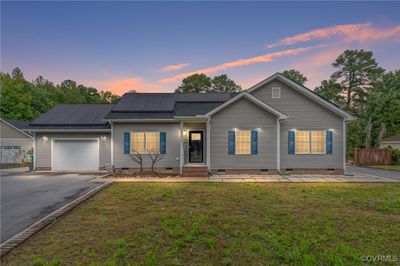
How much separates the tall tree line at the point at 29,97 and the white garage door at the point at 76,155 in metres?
29.3

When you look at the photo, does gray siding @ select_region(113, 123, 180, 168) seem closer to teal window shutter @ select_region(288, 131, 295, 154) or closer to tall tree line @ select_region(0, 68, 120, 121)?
teal window shutter @ select_region(288, 131, 295, 154)

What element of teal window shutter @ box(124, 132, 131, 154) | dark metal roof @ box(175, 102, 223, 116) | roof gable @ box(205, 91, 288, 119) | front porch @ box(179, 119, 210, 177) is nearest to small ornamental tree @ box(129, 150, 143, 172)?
teal window shutter @ box(124, 132, 131, 154)

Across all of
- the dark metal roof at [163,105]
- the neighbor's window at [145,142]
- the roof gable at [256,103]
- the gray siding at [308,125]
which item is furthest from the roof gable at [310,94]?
the neighbor's window at [145,142]

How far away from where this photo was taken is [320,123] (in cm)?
1338

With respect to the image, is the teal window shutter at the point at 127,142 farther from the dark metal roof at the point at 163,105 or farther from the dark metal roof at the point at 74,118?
the dark metal roof at the point at 74,118

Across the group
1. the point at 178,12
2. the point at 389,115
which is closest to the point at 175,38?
the point at 178,12

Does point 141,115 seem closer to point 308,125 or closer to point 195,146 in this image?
point 195,146

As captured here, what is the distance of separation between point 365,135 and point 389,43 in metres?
11.1

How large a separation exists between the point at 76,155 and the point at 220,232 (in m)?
14.1

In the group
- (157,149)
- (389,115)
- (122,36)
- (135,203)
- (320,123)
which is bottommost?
(135,203)

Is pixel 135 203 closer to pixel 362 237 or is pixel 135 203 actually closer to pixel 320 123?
pixel 362 237

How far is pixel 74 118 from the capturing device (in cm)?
1584

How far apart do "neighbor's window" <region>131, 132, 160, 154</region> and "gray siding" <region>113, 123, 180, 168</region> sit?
1.10 feet

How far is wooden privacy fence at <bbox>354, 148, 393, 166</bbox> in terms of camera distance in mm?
20156
